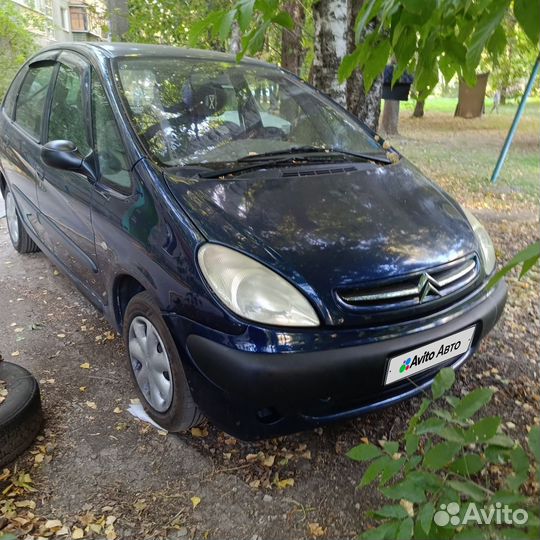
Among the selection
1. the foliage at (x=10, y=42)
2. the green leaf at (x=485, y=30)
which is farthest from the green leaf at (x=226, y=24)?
the foliage at (x=10, y=42)

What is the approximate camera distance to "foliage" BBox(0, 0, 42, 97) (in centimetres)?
1122

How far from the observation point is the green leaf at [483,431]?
4.17 feet

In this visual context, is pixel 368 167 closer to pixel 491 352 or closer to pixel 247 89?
pixel 247 89

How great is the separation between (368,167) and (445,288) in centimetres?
86

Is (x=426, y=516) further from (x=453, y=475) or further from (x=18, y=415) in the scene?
(x=18, y=415)

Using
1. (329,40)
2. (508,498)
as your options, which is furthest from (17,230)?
(508,498)

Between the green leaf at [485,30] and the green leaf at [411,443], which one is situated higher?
the green leaf at [485,30]

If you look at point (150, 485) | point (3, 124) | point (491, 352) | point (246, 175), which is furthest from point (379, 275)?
point (3, 124)

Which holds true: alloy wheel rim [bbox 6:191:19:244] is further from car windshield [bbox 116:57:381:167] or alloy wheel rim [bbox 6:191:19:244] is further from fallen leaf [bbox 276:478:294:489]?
fallen leaf [bbox 276:478:294:489]

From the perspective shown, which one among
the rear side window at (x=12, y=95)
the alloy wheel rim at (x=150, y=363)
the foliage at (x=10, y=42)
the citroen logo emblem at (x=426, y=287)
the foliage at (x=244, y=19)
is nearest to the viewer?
the foliage at (x=244, y=19)

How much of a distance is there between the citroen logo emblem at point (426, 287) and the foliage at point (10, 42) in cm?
1170

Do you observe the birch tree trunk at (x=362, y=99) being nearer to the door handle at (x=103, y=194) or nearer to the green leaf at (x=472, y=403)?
the door handle at (x=103, y=194)

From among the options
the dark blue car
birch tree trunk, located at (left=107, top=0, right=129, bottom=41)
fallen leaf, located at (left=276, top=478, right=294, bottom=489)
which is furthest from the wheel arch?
birch tree trunk, located at (left=107, top=0, right=129, bottom=41)

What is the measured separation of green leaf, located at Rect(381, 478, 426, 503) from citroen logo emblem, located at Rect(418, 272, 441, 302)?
82 centimetres
